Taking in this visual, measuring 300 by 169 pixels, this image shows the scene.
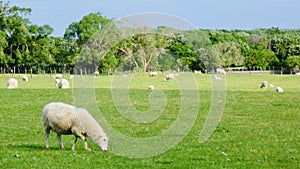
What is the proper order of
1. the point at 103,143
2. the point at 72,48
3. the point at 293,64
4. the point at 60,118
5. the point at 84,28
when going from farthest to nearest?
the point at 293,64, the point at 72,48, the point at 84,28, the point at 103,143, the point at 60,118

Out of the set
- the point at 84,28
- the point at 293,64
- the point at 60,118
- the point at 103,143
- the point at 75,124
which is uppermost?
the point at 84,28

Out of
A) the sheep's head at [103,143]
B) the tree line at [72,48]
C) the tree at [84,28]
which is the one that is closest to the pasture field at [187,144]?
the sheep's head at [103,143]

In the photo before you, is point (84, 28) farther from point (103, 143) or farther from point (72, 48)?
point (103, 143)

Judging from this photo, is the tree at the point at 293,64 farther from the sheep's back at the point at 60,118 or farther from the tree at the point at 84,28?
the sheep's back at the point at 60,118

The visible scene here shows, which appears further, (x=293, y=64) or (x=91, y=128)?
(x=293, y=64)

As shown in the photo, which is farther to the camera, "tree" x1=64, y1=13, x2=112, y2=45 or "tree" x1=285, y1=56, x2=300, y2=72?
"tree" x1=285, y1=56, x2=300, y2=72

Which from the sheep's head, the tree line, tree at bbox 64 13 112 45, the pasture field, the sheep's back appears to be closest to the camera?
the pasture field

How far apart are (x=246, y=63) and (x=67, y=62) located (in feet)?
146

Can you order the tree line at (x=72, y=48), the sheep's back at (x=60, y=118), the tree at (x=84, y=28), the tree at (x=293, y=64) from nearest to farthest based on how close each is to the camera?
the sheep's back at (x=60, y=118)
the tree at (x=84, y=28)
the tree line at (x=72, y=48)
the tree at (x=293, y=64)

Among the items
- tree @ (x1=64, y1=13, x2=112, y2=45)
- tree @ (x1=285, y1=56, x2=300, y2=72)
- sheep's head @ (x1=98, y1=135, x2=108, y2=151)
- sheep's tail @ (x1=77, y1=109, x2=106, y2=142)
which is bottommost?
sheep's head @ (x1=98, y1=135, x2=108, y2=151)

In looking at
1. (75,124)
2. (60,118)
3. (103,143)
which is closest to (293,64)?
(103,143)

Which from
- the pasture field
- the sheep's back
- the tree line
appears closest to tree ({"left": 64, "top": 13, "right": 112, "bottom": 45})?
the tree line

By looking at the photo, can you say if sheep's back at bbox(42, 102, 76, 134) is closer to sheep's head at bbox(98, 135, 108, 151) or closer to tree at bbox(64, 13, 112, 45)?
sheep's head at bbox(98, 135, 108, 151)

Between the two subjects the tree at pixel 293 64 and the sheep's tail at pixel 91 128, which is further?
the tree at pixel 293 64
